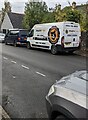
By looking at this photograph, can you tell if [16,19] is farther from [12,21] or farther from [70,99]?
[70,99]

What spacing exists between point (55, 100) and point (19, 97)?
11.2ft

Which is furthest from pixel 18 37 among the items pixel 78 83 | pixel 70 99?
pixel 70 99

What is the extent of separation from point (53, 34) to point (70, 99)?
1511cm

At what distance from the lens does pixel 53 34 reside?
59.9ft

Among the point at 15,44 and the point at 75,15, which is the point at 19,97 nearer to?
the point at 75,15

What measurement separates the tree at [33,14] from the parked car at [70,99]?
3040 centimetres

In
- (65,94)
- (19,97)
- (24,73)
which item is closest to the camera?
(65,94)

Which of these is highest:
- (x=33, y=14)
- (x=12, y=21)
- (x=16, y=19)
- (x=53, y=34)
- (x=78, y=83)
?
(x=33, y=14)

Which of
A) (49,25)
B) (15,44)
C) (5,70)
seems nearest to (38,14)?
(15,44)

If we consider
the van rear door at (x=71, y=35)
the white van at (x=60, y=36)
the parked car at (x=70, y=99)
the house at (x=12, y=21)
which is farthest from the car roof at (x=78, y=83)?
the house at (x=12, y=21)

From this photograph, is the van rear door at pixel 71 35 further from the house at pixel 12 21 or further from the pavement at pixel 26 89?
the house at pixel 12 21

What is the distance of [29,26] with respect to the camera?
34406 millimetres

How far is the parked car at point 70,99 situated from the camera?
313 centimetres

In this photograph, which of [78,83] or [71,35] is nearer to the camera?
[78,83]
